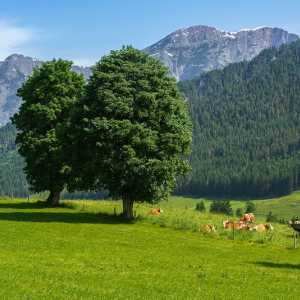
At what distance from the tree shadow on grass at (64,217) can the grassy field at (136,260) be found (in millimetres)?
121

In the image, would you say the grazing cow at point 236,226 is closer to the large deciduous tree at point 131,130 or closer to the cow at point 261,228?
the cow at point 261,228

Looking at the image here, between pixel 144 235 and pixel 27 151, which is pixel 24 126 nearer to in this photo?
pixel 27 151

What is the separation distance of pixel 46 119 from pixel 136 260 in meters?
52.0

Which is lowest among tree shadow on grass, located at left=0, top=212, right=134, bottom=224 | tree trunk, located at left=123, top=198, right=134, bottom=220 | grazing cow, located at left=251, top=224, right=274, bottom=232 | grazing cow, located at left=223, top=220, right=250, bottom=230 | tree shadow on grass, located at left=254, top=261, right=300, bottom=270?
tree shadow on grass, located at left=254, top=261, right=300, bottom=270

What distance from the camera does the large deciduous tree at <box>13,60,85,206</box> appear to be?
88.0 metres

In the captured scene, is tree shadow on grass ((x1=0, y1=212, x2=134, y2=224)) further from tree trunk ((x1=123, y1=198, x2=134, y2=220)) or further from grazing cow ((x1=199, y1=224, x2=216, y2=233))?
grazing cow ((x1=199, y1=224, x2=216, y2=233))

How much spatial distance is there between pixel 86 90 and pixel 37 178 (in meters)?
21.4

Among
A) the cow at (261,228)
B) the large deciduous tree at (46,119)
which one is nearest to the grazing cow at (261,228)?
the cow at (261,228)

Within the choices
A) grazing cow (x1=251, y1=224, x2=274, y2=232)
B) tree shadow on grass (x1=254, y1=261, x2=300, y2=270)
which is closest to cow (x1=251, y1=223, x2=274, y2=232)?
grazing cow (x1=251, y1=224, x2=274, y2=232)

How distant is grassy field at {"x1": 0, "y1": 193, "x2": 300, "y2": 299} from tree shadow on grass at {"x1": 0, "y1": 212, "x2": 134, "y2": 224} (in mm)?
121

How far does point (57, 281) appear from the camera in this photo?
1214 inches

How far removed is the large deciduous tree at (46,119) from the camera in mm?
88000

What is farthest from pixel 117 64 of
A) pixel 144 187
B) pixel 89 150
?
pixel 144 187

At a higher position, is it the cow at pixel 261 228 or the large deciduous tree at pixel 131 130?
the large deciduous tree at pixel 131 130
